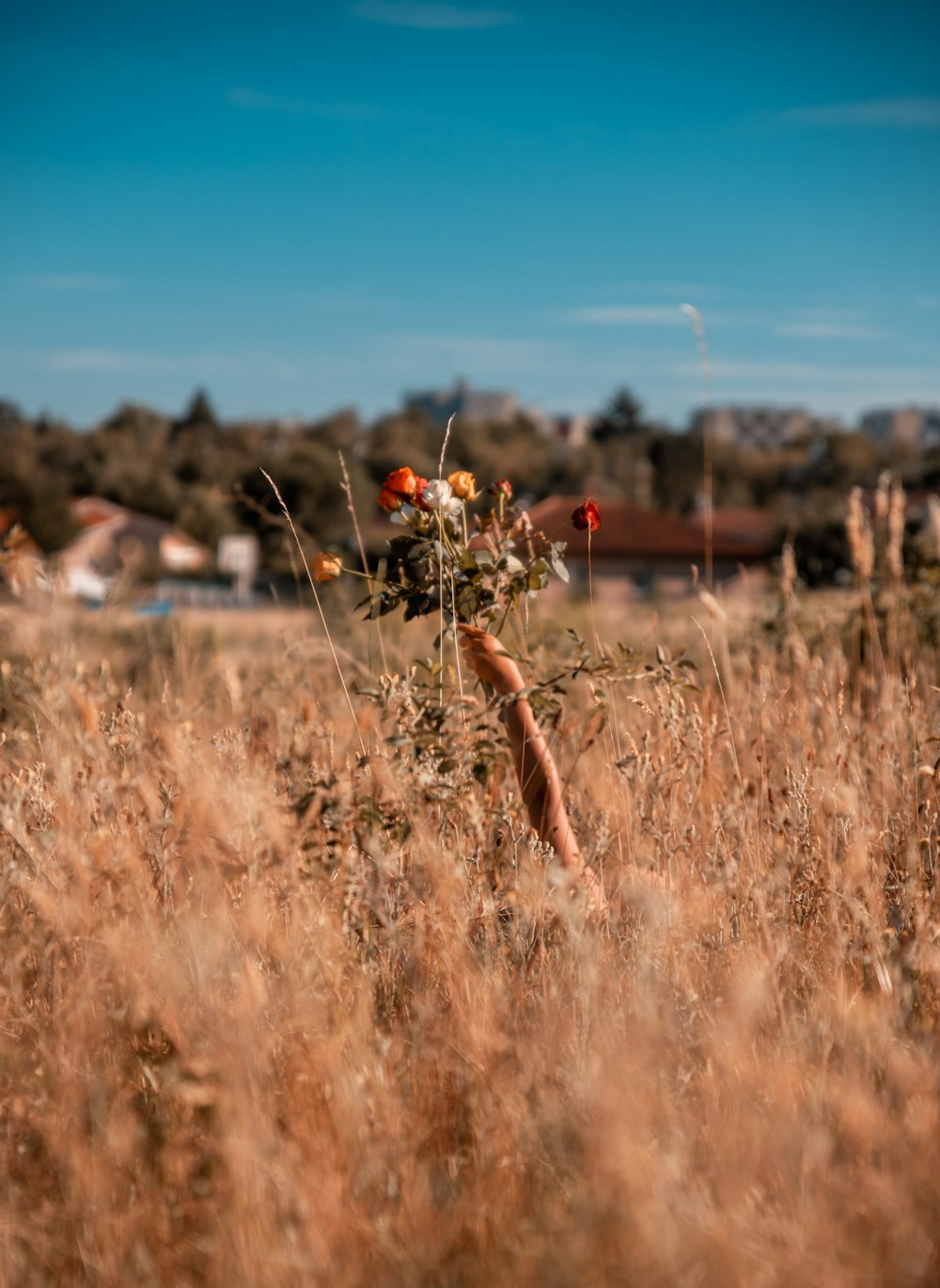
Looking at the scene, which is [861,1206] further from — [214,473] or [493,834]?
[214,473]

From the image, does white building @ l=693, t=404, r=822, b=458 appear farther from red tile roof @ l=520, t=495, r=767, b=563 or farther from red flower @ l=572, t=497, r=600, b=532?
red flower @ l=572, t=497, r=600, b=532

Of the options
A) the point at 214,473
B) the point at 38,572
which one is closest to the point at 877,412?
the point at 214,473

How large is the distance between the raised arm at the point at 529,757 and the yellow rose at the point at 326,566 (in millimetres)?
299

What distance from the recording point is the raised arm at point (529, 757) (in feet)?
7.57

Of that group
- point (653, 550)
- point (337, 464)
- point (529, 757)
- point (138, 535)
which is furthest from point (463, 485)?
point (138, 535)

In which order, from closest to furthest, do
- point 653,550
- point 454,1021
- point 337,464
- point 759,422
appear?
point 454,1021
point 653,550
point 337,464
point 759,422

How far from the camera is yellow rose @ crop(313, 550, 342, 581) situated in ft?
7.55

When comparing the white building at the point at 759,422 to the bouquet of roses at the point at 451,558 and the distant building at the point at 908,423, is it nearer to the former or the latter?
the distant building at the point at 908,423

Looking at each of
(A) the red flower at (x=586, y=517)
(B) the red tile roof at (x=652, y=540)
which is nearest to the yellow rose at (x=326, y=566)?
(A) the red flower at (x=586, y=517)

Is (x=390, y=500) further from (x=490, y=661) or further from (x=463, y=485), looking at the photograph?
(x=490, y=661)

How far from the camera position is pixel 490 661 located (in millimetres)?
2383

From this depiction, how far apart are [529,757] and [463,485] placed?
624 millimetres

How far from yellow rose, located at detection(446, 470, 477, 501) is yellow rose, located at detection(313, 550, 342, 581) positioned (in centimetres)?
31

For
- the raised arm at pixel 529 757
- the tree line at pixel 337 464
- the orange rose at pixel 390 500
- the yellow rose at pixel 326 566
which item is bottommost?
the raised arm at pixel 529 757
